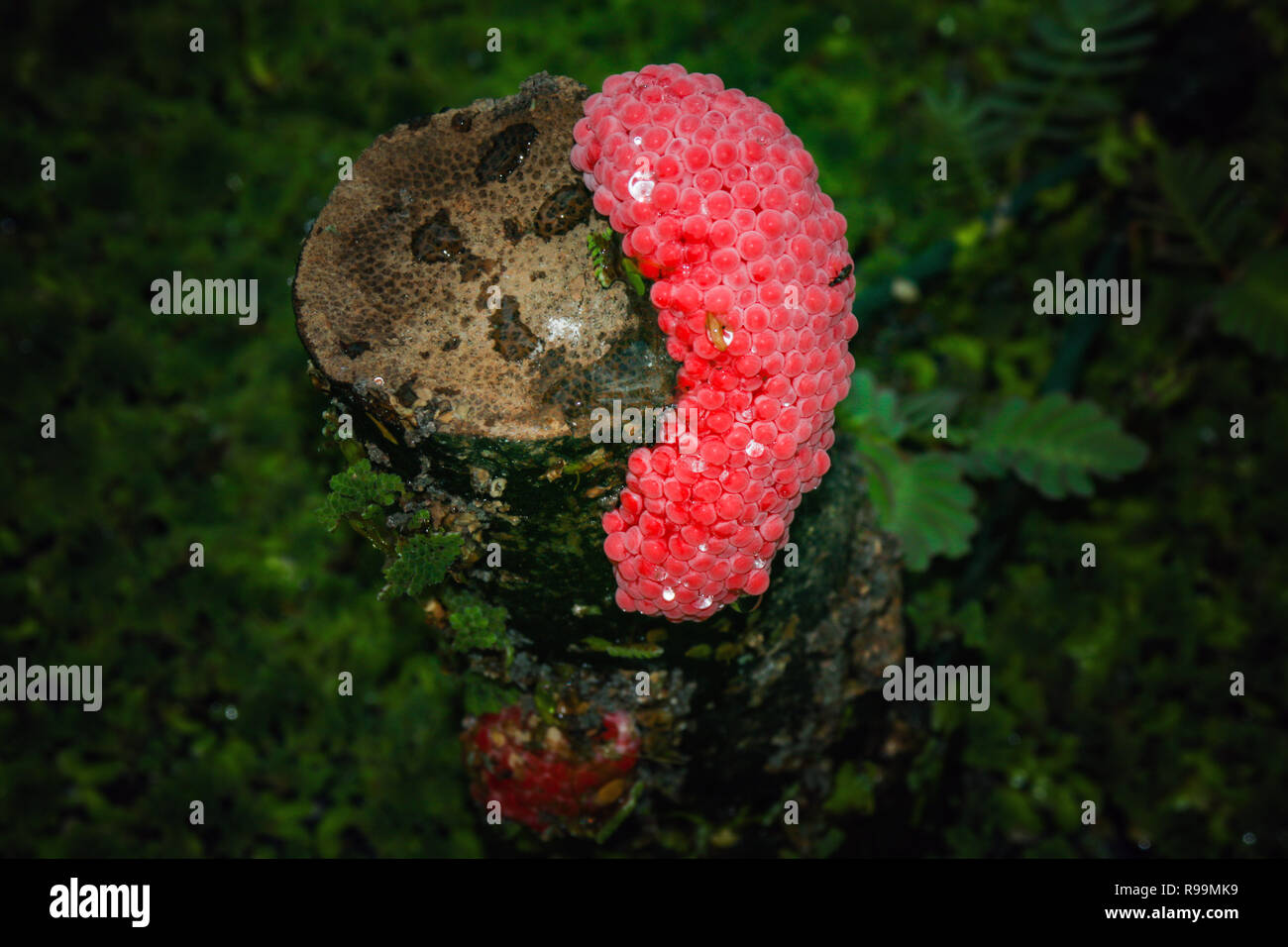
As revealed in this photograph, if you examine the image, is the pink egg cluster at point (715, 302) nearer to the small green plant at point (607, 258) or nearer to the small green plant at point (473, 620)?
the small green plant at point (607, 258)

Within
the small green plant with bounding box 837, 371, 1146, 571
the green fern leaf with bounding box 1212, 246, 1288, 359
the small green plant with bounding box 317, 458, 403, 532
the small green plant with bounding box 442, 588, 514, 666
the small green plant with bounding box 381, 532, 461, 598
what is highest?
the green fern leaf with bounding box 1212, 246, 1288, 359

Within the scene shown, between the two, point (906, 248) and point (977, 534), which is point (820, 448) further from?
point (906, 248)

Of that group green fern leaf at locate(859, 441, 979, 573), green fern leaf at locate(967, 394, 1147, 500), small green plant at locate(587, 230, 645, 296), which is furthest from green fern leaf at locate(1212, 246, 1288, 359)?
small green plant at locate(587, 230, 645, 296)

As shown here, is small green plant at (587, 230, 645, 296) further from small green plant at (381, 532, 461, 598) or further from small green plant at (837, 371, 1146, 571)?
small green plant at (837, 371, 1146, 571)

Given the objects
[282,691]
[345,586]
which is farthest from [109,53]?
[282,691]

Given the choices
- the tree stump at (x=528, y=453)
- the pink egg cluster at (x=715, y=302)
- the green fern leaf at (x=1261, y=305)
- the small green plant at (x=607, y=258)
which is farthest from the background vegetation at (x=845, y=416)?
the small green plant at (x=607, y=258)

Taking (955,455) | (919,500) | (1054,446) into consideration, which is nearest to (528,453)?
(919,500)
